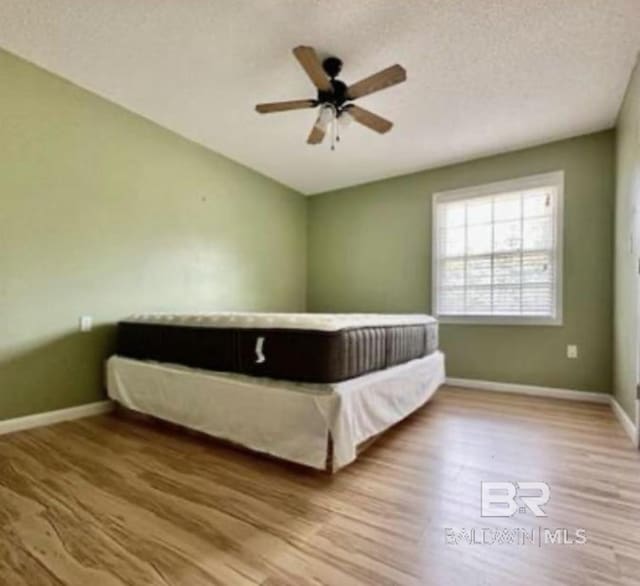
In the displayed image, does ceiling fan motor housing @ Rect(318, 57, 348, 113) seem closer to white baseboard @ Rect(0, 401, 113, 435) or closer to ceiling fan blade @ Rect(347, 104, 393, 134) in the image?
ceiling fan blade @ Rect(347, 104, 393, 134)

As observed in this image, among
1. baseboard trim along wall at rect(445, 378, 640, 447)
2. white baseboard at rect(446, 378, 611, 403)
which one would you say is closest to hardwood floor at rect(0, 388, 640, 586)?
baseboard trim along wall at rect(445, 378, 640, 447)

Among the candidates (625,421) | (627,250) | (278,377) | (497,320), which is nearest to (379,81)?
(278,377)

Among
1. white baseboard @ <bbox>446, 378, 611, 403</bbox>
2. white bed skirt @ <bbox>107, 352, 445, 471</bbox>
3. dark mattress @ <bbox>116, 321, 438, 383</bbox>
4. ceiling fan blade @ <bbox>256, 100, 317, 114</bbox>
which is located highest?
ceiling fan blade @ <bbox>256, 100, 317, 114</bbox>

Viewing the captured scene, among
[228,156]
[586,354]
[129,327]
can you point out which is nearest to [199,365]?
[129,327]

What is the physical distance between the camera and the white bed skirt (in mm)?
1689

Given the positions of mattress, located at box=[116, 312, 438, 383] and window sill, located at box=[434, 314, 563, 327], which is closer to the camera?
mattress, located at box=[116, 312, 438, 383]

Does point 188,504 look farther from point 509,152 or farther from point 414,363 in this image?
point 509,152

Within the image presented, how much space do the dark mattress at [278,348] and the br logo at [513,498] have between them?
0.79 metres

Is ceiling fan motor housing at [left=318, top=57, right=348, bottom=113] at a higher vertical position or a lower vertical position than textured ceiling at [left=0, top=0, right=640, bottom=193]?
lower

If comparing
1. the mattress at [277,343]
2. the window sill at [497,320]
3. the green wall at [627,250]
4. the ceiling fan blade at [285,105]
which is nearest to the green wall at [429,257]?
the window sill at [497,320]

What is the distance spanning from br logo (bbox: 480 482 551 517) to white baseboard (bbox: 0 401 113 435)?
8.78ft

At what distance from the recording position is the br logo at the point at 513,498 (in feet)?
4.73

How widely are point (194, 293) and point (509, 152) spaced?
134 inches

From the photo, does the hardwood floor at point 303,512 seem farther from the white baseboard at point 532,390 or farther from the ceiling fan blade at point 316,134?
the ceiling fan blade at point 316,134
